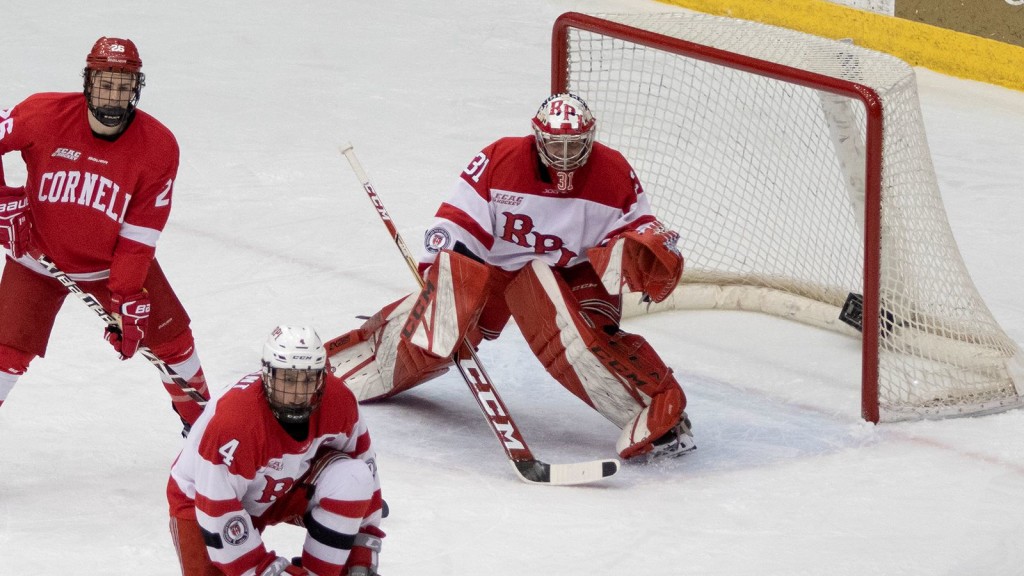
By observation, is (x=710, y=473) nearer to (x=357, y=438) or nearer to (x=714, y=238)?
(x=357, y=438)

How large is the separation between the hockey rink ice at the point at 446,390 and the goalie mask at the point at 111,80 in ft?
2.80

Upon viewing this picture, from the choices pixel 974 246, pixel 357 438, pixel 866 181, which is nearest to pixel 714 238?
pixel 974 246

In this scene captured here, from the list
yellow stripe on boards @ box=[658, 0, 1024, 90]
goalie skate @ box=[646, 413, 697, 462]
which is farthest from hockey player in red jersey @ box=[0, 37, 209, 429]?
yellow stripe on boards @ box=[658, 0, 1024, 90]

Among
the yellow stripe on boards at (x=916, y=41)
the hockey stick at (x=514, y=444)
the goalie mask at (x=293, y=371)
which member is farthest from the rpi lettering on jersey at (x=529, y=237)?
the yellow stripe on boards at (x=916, y=41)

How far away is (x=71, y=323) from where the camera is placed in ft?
15.4

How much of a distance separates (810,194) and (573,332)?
1.61 meters

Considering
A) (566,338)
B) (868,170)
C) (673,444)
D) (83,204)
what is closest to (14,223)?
(83,204)

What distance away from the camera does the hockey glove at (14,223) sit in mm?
3479

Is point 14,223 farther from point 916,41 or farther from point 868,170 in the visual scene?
Answer: point 916,41

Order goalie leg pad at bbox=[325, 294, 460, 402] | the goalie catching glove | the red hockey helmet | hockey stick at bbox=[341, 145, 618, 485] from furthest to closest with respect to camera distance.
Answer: goalie leg pad at bbox=[325, 294, 460, 402]
the goalie catching glove
hockey stick at bbox=[341, 145, 618, 485]
the red hockey helmet

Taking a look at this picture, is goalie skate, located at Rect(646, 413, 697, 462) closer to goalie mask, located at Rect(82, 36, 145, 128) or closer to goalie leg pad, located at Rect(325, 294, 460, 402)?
goalie leg pad, located at Rect(325, 294, 460, 402)

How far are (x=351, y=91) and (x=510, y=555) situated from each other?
12.9 ft

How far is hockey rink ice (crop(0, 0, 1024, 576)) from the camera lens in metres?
3.44

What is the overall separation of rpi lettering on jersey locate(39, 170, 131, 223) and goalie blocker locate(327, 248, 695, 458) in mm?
805
